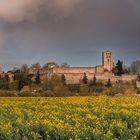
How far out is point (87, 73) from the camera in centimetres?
15362

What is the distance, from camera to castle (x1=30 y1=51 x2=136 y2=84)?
143250mm

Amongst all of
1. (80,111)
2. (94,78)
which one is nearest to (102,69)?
(94,78)

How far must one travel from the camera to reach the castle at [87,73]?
14325 cm

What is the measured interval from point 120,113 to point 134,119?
1.90m

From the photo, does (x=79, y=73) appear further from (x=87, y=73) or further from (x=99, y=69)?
(x=99, y=69)

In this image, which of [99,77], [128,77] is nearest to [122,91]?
[128,77]

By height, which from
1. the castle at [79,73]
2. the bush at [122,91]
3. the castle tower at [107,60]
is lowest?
the bush at [122,91]

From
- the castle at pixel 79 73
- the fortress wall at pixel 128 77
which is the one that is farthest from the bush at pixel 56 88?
the castle at pixel 79 73

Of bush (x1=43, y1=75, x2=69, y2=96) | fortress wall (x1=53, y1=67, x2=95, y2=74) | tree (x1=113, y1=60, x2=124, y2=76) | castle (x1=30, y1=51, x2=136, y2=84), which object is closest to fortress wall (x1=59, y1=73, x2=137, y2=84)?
castle (x1=30, y1=51, x2=136, y2=84)

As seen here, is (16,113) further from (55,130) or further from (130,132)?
(130,132)

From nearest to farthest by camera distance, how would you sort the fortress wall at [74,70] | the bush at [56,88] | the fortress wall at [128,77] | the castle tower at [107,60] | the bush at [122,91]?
the bush at [56,88] → the bush at [122,91] → the fortress wall at [128,77] → the fortress wall at [74,70] → the castle tower at [107,60]

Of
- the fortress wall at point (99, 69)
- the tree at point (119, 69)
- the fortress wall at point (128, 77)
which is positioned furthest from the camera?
the fortress wall at point (99, 69)

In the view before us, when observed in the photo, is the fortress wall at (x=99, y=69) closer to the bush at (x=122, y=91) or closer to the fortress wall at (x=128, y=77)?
the fortress wall at (x=128, y=77)

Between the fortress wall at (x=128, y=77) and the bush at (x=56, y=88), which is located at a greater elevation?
the fortress wall at (x=128, y=77)
